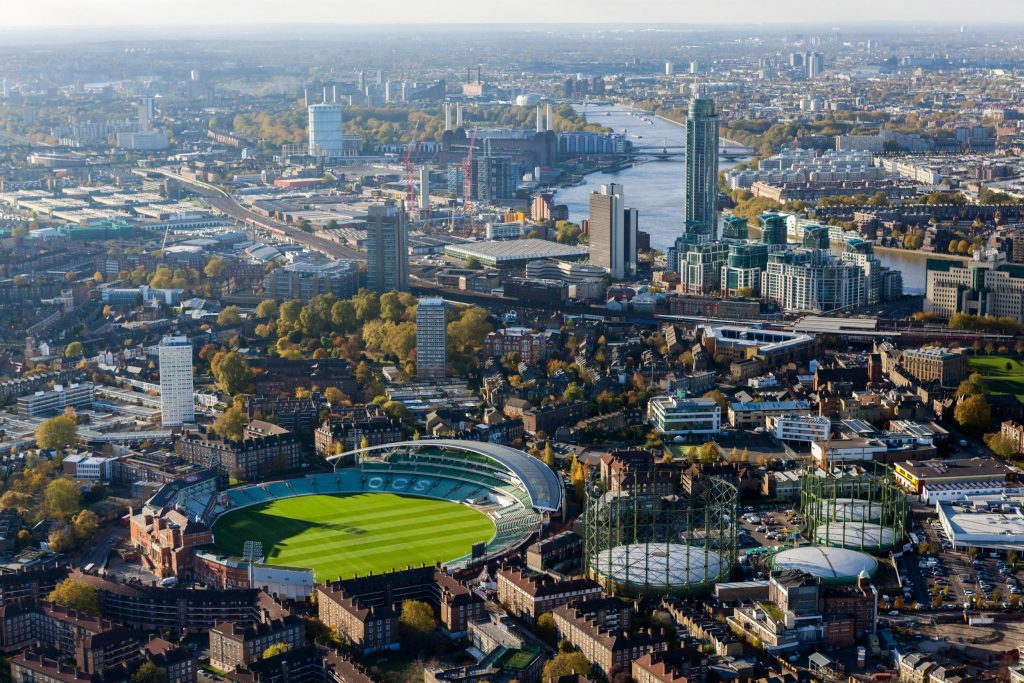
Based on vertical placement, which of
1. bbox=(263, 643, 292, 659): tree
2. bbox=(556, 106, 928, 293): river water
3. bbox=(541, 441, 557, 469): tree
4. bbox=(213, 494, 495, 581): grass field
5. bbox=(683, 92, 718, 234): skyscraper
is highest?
bbox=(683, 92, 718, 234): skyscraper

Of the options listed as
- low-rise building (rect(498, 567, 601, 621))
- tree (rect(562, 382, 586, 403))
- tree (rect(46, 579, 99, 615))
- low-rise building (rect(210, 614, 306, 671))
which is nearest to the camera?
low-rise building (rect(210, 614, 306, 671))

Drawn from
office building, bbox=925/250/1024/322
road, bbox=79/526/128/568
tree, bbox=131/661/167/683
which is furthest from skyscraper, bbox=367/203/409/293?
tree, bbox=131/661/167/683

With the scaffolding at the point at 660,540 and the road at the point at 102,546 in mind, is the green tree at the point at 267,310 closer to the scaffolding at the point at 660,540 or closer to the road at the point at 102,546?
the road at the point at 102,546

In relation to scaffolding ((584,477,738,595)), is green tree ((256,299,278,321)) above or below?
below

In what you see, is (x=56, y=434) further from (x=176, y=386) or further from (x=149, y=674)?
(x=149, y=674)

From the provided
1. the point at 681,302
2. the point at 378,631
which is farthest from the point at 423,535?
the point at 681,302

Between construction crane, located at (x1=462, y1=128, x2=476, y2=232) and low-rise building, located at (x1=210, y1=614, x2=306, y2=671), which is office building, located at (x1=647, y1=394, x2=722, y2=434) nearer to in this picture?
low-rise building, located at (x1=210, y1=614, x2=306, y2=671)
